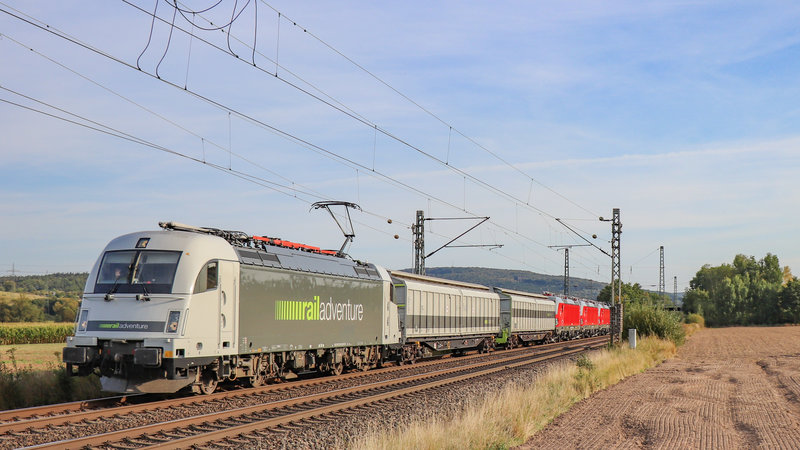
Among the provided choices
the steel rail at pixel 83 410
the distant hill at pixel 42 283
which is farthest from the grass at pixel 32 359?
the distant hill at pixel 42 283

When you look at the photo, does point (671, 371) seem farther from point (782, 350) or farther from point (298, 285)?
point (782, 350)

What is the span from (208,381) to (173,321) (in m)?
2.55

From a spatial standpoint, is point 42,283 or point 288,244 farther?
point 42,283

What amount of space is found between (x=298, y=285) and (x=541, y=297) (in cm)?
3455

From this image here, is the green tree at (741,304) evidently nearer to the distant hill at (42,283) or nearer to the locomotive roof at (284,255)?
the locomotive roof at (284,255)

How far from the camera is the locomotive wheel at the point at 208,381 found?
58.1 feet

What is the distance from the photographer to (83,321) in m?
16.6

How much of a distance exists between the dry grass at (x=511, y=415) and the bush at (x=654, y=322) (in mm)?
17231

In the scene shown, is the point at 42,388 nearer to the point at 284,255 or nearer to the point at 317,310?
the point at 284,255

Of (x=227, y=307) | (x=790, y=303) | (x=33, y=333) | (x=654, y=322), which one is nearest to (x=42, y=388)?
(x=227, y=307)

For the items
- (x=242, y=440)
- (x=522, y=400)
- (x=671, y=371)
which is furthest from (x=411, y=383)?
(x=671, y=371)

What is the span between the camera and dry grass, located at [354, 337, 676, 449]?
37.3ft

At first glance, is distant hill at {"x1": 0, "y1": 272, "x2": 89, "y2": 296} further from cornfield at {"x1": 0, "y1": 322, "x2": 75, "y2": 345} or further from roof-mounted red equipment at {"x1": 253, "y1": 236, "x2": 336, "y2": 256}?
roof-mounted red equipment at {"x1": 253, "y1": 236, "x2": 336, "y2": 256}

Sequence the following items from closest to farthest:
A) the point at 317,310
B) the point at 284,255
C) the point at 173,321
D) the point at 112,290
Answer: the point at 173,321
the point at 112,290
the point at 284,255
the point at 317,310
